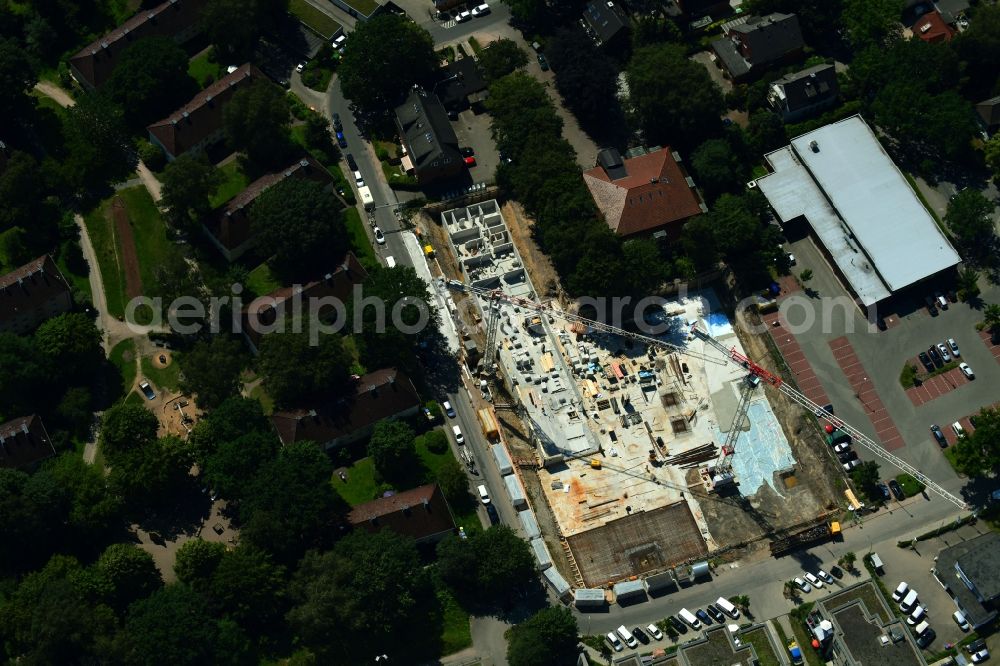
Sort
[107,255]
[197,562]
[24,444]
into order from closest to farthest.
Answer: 1. [197,562]
2. [24,444]
3. [107,255]

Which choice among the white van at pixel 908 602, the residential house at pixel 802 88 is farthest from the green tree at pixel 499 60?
the white van at pixel 908 602

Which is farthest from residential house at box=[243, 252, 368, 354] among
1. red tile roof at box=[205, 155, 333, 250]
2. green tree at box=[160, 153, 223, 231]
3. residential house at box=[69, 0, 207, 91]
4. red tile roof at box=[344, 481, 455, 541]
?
residential house at box=[69, 0, 207, 91]

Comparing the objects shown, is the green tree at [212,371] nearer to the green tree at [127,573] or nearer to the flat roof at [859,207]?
the green tree at [127,573]

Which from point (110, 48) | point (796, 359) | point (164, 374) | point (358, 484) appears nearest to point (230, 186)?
point (110, 48)

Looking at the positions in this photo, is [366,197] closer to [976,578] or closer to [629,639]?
[629,639]

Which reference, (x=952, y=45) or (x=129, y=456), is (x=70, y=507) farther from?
(x=952, y=45)
